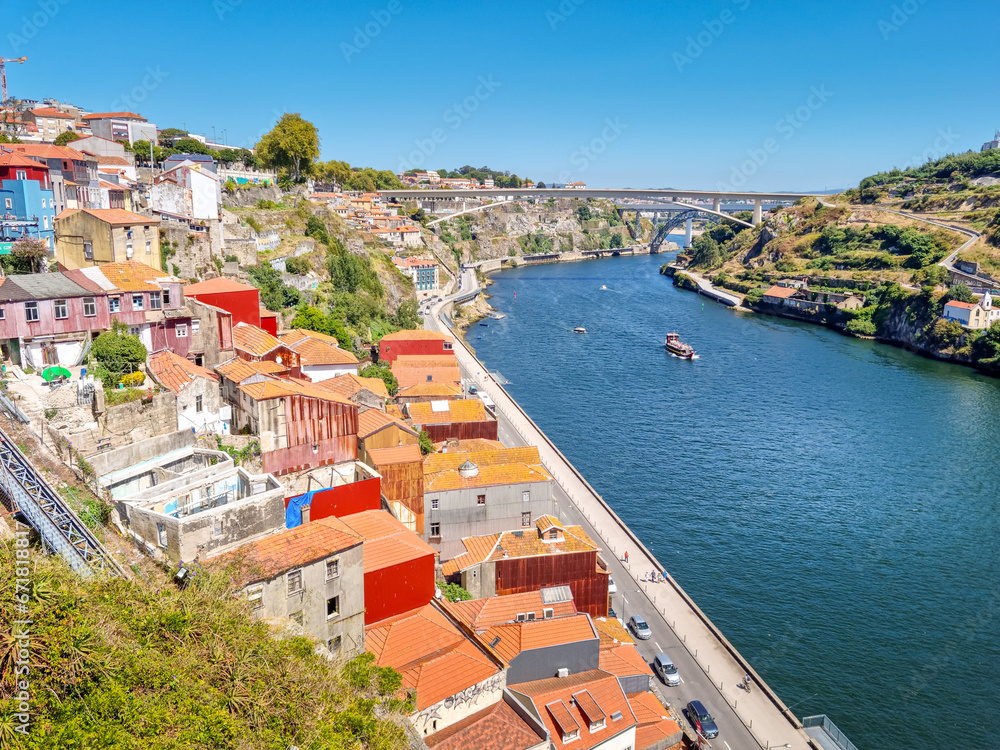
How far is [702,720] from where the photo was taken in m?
12.3

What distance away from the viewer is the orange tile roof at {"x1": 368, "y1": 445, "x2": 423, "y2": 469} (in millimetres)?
15710

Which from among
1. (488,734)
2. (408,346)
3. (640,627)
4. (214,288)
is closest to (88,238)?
(214,288)

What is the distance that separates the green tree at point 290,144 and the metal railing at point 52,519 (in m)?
36.6

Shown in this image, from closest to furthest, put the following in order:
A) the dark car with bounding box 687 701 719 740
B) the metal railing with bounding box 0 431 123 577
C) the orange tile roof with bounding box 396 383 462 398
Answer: the metal railing with bounding box 0 431 123 577, the dark car with bounding box 687 701 719 740, the orange tile roof with bounding box 396 383 462 398

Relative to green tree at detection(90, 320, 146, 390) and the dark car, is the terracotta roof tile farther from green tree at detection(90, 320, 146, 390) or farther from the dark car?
the dark car

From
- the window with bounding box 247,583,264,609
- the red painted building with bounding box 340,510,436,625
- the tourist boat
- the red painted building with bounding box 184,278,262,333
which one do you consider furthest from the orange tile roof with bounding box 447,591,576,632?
the tourist boat

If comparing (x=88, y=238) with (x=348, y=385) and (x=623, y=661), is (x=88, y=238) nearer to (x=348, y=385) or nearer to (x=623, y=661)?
(x=348, y=385)

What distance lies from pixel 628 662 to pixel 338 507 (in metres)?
5.97

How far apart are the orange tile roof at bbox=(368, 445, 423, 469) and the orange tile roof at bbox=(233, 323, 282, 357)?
3.96 meters

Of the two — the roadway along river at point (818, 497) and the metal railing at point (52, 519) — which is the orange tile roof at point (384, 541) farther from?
the roadway along river at point (818, 497)

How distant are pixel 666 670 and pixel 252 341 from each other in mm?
11971

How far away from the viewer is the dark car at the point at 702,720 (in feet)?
39.8

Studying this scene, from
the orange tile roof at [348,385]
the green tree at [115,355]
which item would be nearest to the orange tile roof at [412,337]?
the orange tile roof at [348,385]

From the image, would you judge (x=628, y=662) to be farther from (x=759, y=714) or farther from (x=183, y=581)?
(x=183, y=581)
